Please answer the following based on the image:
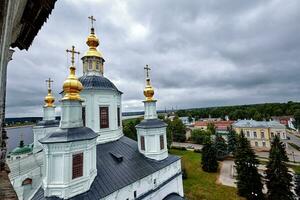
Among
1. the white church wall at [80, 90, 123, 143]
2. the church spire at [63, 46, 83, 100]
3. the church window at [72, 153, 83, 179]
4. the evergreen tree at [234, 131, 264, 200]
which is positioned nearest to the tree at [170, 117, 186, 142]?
the evergreen tree at [234, 131, 264, 200]

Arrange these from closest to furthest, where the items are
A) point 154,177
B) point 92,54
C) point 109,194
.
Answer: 1. point 109,194
2. point 154,177
3. point 92,54

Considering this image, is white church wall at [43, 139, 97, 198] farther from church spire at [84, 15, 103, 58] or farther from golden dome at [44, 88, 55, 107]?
golden dome at [44, 88, 55, 107]

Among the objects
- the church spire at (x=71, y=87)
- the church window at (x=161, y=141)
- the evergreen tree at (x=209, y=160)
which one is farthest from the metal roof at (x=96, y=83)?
the evergreen tree at (x=209, y=160)

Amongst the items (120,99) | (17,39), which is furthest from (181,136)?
(17,39)

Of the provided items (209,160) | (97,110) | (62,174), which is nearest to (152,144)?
(97,110)

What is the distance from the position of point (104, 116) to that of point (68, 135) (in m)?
5.37

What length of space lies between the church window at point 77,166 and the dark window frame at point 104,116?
16.3 feet

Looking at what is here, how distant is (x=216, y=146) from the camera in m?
34.7

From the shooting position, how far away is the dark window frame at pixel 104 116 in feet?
46.3

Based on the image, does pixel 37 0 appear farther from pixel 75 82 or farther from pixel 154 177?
pixel 154 177

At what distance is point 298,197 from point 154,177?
15.0m

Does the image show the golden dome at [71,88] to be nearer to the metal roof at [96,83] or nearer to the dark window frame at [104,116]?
the metal roof at [96,83]

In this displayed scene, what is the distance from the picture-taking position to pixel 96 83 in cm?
1400

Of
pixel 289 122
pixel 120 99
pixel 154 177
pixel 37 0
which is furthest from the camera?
pixel 289 122
